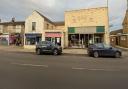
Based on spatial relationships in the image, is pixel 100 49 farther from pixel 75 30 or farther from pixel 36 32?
pixel 36 32

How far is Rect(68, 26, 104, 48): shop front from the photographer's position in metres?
40.2

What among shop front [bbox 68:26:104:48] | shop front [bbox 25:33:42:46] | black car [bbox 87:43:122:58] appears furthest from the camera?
shop front [bbox 25:33:42:46]

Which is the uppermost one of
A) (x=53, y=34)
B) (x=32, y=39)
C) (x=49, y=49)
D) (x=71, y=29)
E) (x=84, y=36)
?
(x=71, y=29)

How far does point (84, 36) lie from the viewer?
4150 cm

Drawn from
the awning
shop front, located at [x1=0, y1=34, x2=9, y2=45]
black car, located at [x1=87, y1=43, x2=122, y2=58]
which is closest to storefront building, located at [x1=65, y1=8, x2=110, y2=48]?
the awning

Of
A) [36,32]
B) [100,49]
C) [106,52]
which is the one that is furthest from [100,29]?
[106,52]

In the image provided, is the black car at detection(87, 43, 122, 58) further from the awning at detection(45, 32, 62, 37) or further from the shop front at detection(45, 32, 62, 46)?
the awning at detection(45, 32, 62, 37)

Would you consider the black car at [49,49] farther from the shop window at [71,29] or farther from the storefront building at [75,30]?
the shop window at [71,29]

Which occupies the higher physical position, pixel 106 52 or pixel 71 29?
pixel 71 29

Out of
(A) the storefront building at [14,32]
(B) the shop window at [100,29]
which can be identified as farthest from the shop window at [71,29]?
(A) the storefront building at [14,32]

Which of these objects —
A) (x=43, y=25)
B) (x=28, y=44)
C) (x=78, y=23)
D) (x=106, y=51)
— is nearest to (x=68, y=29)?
(x=78, y=23)

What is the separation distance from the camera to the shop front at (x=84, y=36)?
40.2 m

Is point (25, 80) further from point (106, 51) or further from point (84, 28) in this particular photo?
point (84, 28)

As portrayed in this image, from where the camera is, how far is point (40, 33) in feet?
143
